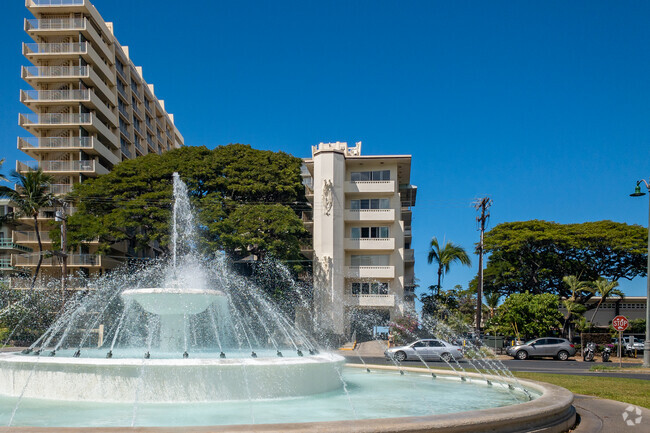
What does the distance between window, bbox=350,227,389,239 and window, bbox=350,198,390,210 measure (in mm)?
1856

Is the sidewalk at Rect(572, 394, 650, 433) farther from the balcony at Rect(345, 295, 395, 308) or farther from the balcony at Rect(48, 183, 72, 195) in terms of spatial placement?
the balcony at Rect(48, 183, 72, 195)

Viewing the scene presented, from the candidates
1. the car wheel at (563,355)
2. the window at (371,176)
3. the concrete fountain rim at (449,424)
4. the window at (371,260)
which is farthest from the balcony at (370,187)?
the concrete fountain rim at (449,424)

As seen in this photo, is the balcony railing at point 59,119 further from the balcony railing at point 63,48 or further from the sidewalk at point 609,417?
the sidewalk at point 609,417

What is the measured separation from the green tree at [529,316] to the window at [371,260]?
1240 cm

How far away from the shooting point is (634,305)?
73500 mm

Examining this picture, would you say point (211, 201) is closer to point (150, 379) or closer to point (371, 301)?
point (371, 301)

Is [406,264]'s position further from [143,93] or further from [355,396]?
[355,396]

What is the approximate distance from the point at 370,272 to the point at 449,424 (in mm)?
43810

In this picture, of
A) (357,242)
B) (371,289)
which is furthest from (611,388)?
(357,242)

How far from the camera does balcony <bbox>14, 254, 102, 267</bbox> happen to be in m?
54.4

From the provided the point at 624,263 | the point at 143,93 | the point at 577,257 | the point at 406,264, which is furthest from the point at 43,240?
the point at 624,263

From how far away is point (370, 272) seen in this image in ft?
167

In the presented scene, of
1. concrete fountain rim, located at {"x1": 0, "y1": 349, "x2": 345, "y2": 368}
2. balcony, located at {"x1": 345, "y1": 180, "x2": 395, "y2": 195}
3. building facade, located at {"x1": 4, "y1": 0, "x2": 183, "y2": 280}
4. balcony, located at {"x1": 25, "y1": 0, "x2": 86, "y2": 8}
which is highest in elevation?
balcony, located at {"x1": 25, "y1": 0, "x2": 86, "y2": 8}

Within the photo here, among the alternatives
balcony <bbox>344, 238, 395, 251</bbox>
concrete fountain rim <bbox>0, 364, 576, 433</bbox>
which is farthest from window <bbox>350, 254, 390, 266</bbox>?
concrete fountain rim <bbox>0, 364, 576, 433</bbox>
